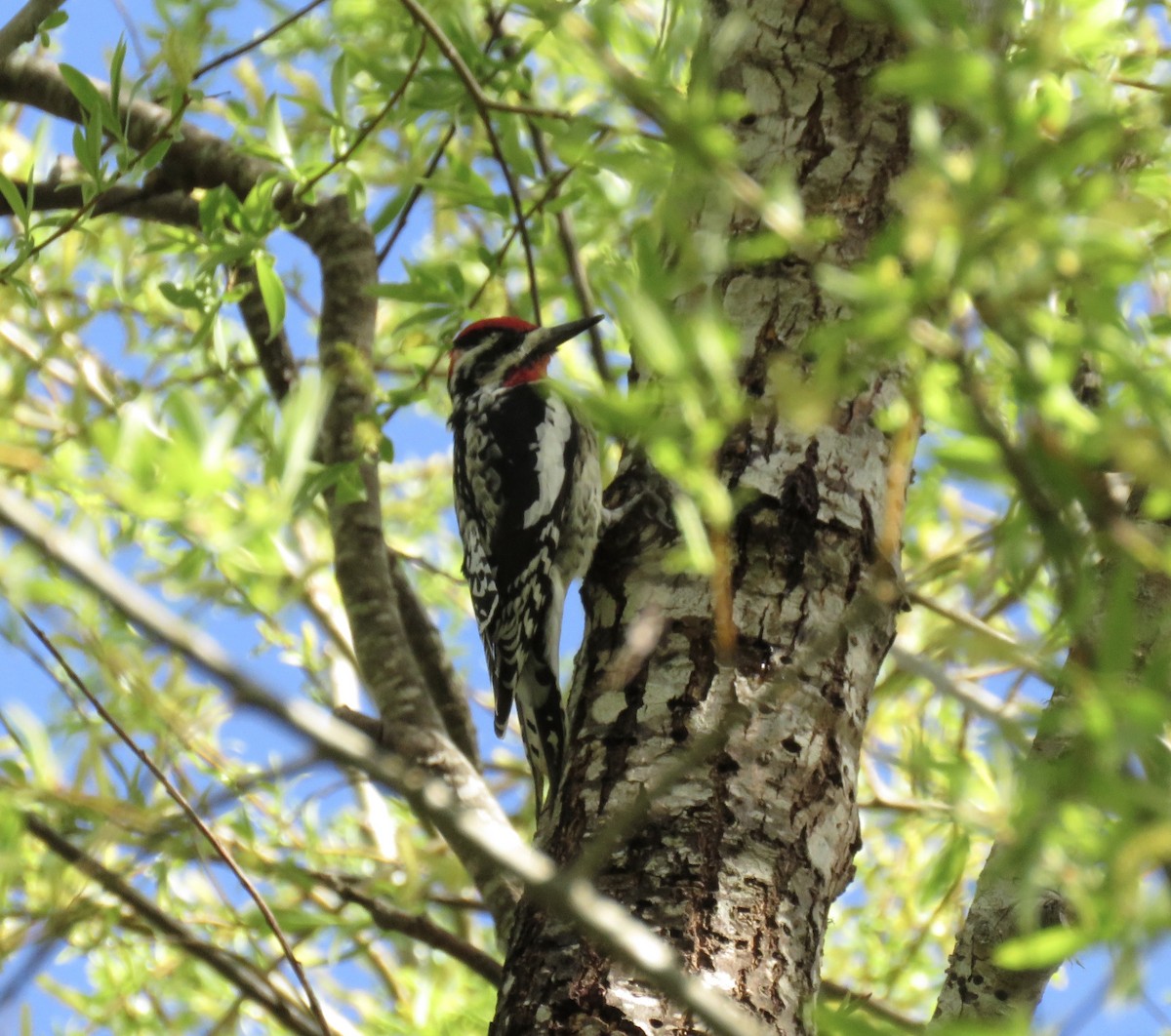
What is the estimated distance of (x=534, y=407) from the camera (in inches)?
155

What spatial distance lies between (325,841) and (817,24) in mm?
2530

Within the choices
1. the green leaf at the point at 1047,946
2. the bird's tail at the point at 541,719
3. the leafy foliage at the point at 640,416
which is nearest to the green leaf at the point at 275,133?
the leafy foliage at the point at 640,416

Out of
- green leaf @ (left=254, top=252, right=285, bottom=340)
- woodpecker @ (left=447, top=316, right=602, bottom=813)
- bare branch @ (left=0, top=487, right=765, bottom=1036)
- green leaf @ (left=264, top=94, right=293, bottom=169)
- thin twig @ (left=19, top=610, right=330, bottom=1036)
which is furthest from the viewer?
woodpecker @ (left=447, top=316, right=602, bottom=813)

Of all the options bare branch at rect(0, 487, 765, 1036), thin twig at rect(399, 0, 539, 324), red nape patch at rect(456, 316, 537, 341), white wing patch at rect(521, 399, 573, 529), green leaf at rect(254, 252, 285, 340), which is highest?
red nape patch at rect(456, 316, 537, 341)

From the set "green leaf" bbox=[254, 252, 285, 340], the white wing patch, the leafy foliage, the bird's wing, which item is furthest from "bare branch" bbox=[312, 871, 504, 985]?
the white wing patch

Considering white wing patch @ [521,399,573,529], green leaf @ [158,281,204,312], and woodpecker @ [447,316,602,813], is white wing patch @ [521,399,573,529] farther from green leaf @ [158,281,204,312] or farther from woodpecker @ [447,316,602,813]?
green leaf @ [158,281,204,312]

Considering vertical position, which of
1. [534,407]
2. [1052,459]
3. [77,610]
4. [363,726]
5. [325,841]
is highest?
[534,407]

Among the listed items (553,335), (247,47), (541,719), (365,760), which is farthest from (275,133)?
(365,760)

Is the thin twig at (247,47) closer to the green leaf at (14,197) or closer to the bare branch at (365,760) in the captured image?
the green leaf at (14,197)

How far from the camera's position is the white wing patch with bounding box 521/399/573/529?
3.57 metres

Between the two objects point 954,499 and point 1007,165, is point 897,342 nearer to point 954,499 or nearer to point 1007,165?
point 1007,165

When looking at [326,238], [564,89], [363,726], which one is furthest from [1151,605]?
[564,89]

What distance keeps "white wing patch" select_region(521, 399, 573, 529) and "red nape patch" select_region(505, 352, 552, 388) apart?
0.31 meters

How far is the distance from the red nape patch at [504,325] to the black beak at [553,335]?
0.03 m
